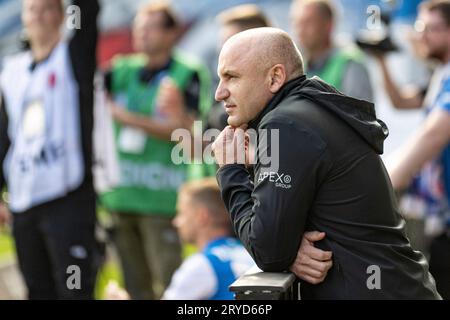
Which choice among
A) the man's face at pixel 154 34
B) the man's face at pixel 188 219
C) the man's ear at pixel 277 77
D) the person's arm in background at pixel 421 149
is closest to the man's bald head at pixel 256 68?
the man's ear at pixel 277 77

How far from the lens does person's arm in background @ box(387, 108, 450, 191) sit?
4668 millimetres

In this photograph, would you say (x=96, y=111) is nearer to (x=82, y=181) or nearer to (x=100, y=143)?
(x=100, y=143)

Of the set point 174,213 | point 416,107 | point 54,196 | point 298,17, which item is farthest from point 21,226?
point 416,107

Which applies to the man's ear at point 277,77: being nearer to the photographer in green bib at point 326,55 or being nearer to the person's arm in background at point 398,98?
the photographer in green bib at point 326,55

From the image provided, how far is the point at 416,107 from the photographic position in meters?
6.57

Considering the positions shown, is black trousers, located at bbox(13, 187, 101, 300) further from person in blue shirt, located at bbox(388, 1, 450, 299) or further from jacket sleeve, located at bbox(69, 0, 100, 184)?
person in blue shirt, located at bbox(388, 1, 450, 299)

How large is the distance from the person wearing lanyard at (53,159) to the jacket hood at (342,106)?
7.96ft

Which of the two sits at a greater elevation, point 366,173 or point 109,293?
point 366,173

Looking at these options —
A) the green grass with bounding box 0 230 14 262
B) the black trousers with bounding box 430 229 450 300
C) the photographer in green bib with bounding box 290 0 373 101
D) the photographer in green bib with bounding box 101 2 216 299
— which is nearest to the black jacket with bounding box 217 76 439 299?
the black trousers with bounding box 430 229 450 300

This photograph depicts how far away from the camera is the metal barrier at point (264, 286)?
3023 mm

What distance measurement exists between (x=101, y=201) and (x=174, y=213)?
67 centimetres

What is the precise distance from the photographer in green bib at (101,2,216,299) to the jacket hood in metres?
3.34

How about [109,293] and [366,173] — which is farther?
[109,293]

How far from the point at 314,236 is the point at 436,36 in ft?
9.01
